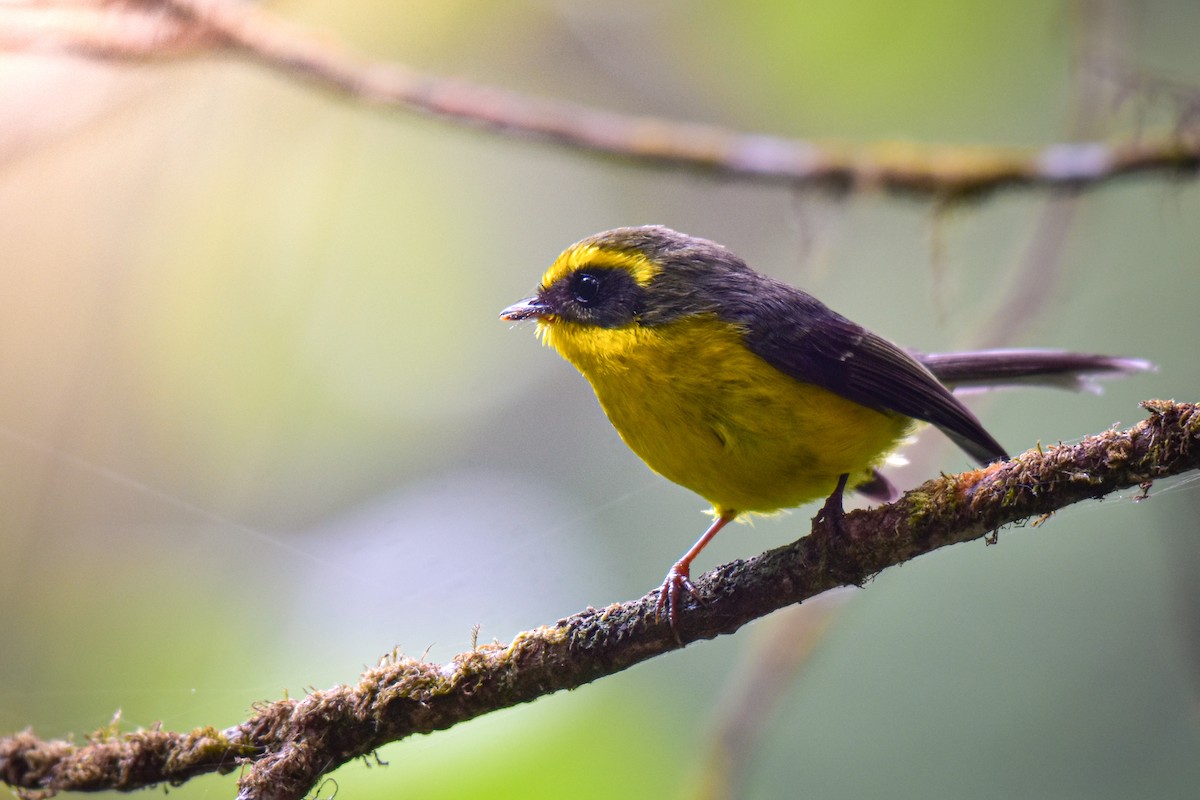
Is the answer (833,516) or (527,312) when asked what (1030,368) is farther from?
(527,312)

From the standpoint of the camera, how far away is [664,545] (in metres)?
4.71

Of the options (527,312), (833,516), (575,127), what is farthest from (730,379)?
(575,127)

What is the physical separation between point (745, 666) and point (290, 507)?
255cm

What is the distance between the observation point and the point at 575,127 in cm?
425

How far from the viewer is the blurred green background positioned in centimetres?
332

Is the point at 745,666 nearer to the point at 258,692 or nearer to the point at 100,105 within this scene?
the point at 258,692

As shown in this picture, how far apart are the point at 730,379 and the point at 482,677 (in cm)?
109

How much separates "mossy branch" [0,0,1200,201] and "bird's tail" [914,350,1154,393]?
40.2 inches

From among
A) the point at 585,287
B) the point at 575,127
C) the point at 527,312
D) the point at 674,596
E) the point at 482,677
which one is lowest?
the point at 482,677

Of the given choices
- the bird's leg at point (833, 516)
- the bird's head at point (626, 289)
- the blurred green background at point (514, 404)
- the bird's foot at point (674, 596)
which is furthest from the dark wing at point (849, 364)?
the bird's foot at point (674, 596)

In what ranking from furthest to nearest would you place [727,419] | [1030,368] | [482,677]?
[1030,368]
[727,419]
[482,677]

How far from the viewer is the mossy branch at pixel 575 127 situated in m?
3.99

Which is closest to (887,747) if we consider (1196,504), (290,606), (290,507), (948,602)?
(948,602)

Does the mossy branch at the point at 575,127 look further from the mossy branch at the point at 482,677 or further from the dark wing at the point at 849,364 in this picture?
the mossy branch at the point at 482,677
